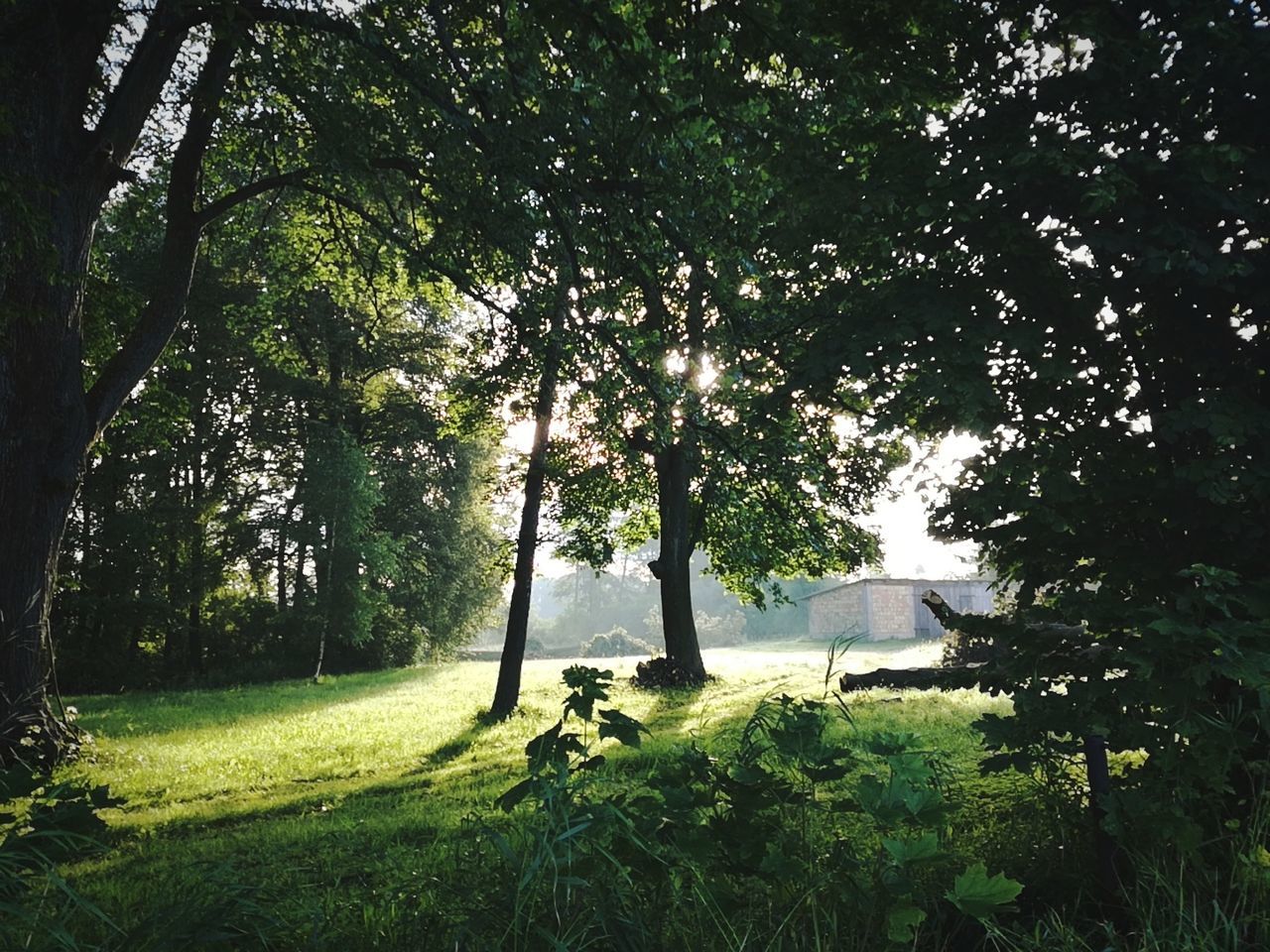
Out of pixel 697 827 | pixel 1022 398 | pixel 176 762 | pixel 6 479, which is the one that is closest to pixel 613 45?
pixel 1022 398

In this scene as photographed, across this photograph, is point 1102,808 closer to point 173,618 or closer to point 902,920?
point 902,920

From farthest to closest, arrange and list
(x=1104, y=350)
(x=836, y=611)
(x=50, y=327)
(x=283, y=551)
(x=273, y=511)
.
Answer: (x=836, y=611)
(x=283, y=551)
(x=273, y=511)
(x=50, y=327)
(x=1104, y=350)

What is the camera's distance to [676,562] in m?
17.5

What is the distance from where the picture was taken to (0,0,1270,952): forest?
266 centimetres

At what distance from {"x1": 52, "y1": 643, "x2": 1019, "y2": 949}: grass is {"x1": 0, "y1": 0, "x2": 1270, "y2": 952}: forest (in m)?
0.08

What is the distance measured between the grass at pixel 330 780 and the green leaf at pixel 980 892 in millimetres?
1946

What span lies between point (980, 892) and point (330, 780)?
8.32 metres

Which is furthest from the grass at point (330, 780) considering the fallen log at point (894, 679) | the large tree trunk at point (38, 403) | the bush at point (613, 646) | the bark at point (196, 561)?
the bush at point (613, 646)

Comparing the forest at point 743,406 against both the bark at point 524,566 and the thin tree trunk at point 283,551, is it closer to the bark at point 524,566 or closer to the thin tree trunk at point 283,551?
the bark at point 524,566

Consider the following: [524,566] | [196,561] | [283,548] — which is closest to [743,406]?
[524,566]

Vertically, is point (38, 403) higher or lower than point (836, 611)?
higher

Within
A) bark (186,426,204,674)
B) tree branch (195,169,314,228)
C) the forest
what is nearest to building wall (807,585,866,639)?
bark (186,426,204,674)

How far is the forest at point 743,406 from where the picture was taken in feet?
8.73

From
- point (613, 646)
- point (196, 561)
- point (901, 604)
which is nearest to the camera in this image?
point (196, 561)
